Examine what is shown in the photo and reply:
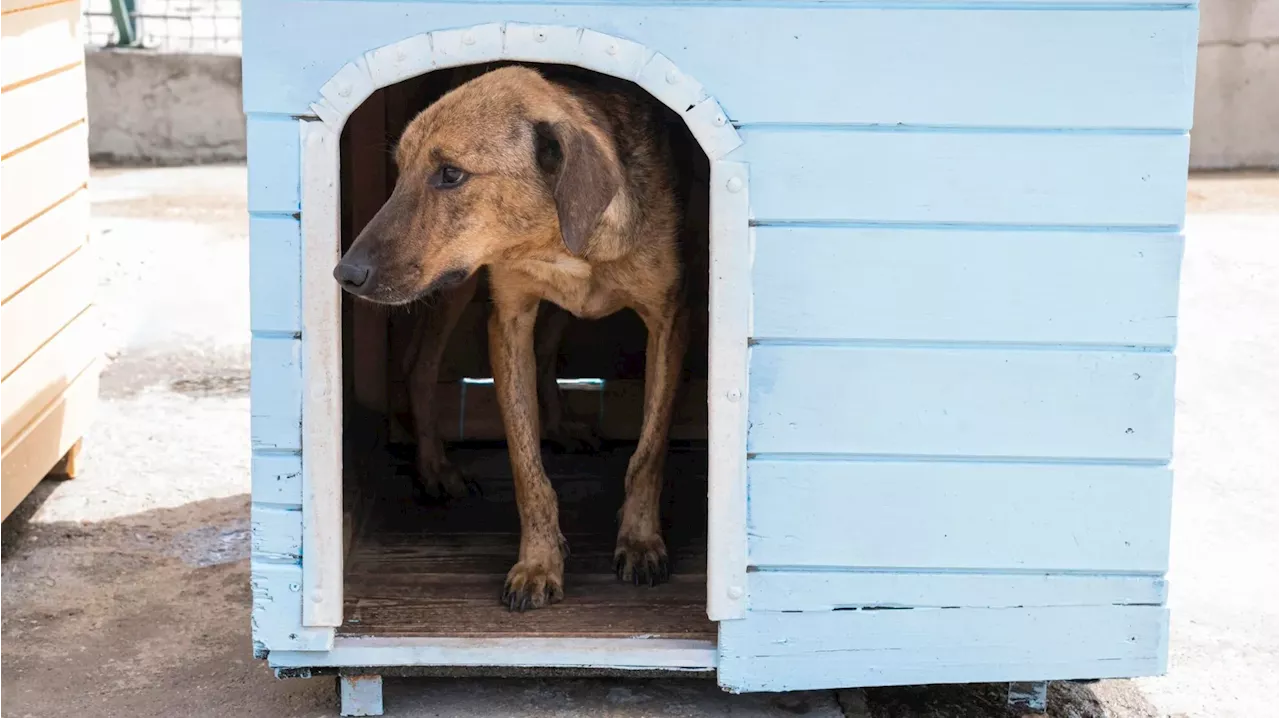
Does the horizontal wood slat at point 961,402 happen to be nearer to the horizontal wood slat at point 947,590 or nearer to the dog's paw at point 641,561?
the horizontal wood slat at point 947,590

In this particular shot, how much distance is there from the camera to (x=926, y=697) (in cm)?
346

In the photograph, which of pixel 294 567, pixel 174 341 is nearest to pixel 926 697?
pixel 294 567

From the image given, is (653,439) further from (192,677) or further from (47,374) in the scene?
(47,374)

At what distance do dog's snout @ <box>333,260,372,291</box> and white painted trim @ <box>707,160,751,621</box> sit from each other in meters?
0.68

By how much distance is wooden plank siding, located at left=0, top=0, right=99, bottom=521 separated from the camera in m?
4.05

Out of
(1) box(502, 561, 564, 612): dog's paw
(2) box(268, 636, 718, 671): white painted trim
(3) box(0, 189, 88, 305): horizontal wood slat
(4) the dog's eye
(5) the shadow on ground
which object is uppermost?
(4) the dog's eye

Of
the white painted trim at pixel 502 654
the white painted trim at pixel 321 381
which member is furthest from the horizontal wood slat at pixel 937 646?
the white painted trim at pixel 321 381

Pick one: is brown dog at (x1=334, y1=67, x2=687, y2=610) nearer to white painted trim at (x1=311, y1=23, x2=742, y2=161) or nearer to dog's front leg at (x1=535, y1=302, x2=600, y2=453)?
white painted trim at (x1=311, y1=23, x2=742, y2=161)

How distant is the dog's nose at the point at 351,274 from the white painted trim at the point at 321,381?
5 centimetres

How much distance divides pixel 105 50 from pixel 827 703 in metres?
9.47

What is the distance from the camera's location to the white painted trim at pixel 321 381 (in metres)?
2.89

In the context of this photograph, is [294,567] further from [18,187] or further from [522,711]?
[18,187]

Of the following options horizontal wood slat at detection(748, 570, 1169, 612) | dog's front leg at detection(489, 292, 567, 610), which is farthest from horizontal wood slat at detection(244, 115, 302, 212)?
horizontal wood slat at detection(748, 570, 1169, 612)

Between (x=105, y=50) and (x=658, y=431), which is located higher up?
(x=105, y=50)
